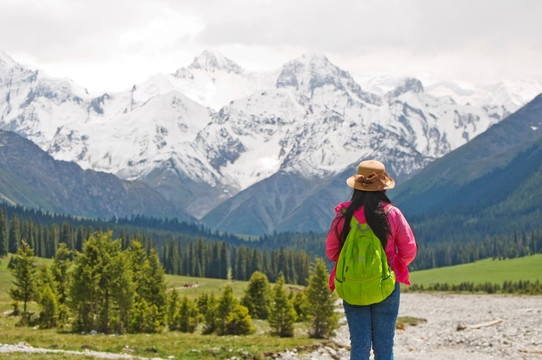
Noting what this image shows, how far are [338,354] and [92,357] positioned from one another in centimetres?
2249

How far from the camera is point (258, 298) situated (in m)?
94.9

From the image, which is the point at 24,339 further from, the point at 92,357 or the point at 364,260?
the point at 364,260

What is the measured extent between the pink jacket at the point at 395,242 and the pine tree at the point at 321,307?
152ft

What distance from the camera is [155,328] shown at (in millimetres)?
68750

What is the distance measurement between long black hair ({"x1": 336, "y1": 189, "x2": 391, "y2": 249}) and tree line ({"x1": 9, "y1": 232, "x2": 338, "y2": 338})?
157 feet

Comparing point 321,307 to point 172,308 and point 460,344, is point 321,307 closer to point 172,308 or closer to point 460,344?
point 460,344

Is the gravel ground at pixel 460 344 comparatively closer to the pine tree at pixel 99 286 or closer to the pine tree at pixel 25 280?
the pine tree at pixel 99 286

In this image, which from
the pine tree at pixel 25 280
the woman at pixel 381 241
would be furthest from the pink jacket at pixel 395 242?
the pine tree at pixel 25 280

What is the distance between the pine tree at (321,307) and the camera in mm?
62406

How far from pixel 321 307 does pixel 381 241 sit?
4816 centimetres

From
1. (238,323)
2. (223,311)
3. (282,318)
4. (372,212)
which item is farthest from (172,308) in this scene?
(372,212)

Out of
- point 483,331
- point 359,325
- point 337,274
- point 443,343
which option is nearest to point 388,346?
point 359,325

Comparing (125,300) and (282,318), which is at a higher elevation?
(125,300)

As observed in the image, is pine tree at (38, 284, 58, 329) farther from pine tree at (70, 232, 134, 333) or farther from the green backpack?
the green backpack
